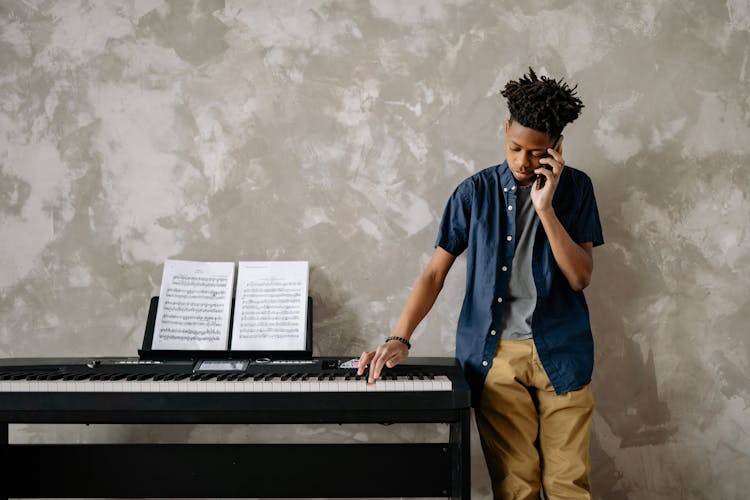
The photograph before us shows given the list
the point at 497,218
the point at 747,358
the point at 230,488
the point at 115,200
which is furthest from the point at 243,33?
the point at 747,358

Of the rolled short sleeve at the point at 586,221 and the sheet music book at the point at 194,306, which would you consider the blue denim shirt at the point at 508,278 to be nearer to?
the rolled short sleeve at the point at 586,221

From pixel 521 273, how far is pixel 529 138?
45cm

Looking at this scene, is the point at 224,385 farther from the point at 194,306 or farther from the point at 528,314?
the point at 528,314

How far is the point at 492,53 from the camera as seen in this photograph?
2338 mm

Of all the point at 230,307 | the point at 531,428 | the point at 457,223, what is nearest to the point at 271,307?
the point at 230,307

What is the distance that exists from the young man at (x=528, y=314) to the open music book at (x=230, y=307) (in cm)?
36

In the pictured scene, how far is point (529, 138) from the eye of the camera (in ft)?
5.75

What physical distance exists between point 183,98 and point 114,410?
47.6 inches

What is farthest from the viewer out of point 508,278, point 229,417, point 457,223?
point 457,223

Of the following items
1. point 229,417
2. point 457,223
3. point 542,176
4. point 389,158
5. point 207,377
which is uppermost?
point 389,158

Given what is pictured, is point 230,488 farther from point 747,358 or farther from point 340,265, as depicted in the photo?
point 747,358

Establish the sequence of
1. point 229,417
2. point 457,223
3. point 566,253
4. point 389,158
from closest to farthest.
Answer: point 229,417
point 566,253
point 457,223
point 389,158

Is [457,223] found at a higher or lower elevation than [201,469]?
higher

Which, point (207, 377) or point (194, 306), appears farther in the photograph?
point (194, 306)
